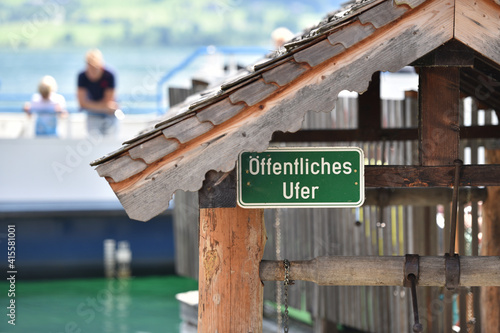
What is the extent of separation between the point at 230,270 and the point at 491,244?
291 cm

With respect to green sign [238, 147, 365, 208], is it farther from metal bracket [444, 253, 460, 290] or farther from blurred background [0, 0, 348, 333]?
blurred background [0, 0, 348, 333]

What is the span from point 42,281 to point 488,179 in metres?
10.9

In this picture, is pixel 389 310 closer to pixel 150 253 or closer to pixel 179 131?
pixel 179 131

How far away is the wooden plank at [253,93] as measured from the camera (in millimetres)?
3703

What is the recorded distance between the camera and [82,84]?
12.8m

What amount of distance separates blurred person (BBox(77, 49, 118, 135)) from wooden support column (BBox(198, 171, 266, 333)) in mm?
8590

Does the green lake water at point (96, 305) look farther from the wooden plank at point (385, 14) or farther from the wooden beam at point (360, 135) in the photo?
the wooden plank at point (385, 14)

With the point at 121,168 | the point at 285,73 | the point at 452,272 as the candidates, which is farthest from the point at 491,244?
the point at 121,168

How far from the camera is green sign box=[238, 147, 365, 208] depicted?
4.00 m

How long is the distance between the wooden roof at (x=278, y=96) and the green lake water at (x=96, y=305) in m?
7.00

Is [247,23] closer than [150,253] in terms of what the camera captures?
No

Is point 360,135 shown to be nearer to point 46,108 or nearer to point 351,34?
point 351,34

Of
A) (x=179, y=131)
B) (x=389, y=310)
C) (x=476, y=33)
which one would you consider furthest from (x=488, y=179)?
(x=389, y=310)

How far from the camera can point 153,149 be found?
372 cm
